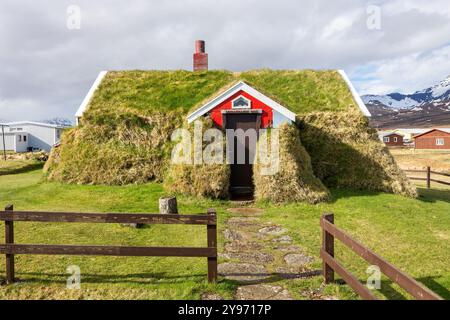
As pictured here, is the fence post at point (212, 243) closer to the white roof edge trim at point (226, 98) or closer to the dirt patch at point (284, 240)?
the dirt patch at point (284, 240)

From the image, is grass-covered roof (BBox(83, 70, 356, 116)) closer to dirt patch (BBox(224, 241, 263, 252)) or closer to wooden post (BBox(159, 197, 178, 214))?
wooden post (BBox(159, 197, 178, 214))

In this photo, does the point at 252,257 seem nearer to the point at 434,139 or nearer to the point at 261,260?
the point at 261,260

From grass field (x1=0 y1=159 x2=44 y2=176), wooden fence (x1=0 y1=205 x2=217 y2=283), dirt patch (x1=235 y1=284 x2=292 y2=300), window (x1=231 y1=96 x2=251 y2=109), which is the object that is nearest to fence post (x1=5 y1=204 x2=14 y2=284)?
wooden fence (x1=0 y1=205 x2=217 y2=283)

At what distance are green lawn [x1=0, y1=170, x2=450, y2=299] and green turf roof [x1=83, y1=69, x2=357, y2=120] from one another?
4.64 m

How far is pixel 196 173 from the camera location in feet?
45.8

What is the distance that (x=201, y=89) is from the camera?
757 inches

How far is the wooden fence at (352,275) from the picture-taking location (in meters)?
3.89

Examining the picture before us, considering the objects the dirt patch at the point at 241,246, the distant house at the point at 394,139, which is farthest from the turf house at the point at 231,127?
the distant house at the point at 394,139

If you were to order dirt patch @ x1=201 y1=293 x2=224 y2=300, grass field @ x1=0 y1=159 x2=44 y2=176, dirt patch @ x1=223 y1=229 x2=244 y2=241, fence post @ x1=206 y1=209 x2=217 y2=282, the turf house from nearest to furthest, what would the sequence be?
dirt patch @ x1=201 y1=293 x2=224 y2=300
fence post @ x1=206 y1=209 x2=217 y2=282
dirt patch @ x1=223 y1=229 x2=244 y2=241
the turf house
grass field @ x1=0 y1=159 x2=44 y2=176

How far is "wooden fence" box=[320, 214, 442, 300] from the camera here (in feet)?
12.8

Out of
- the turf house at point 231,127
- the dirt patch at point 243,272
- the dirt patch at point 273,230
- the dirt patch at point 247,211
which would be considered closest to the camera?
the dirt patch at point 243,272

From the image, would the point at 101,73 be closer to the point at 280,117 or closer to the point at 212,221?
the point at 280,117

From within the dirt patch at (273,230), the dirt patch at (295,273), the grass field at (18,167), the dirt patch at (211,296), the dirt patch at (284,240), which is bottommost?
the dirt patch at (295,273)

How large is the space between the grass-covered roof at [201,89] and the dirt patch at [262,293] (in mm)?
11992
